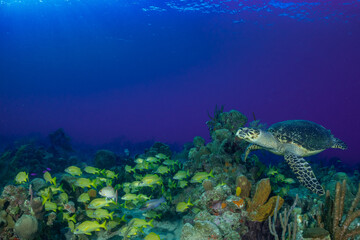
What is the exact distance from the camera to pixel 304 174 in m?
6.22

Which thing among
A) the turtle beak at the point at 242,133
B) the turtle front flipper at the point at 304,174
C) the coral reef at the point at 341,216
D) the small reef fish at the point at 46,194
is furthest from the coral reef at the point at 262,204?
the small reef fish at the point at 46,194

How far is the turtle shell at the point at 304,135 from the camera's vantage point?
7368 mm

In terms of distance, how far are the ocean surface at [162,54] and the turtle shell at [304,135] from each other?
181 cm

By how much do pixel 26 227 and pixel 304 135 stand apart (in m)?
8.52

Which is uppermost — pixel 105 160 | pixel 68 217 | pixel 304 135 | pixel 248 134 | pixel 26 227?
pixel 248 134

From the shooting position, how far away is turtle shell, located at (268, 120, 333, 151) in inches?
290

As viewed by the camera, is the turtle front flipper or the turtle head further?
the turtle head

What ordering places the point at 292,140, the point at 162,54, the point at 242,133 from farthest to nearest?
the point at 162,54 → the point at 292,140 → the point at 242,133

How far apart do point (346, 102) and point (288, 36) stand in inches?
4240

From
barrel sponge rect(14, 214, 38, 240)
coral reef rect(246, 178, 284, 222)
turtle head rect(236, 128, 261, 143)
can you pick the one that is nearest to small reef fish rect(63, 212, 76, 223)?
barrel sponge rect(14, 214, 38, 240)

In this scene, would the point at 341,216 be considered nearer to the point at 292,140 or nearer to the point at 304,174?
the point at 304,174

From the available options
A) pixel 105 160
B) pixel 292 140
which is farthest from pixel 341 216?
pixel 105 160

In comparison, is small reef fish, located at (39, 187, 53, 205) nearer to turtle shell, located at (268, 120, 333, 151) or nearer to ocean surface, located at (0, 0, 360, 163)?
turtle shell, located at (268, 120, 333, 151)

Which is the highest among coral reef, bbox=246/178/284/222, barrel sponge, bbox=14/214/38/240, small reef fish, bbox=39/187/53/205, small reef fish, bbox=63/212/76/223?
coral reef, bbox=246/178/284/222
